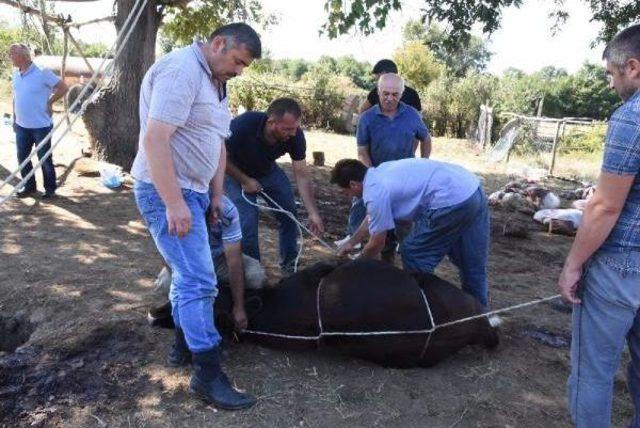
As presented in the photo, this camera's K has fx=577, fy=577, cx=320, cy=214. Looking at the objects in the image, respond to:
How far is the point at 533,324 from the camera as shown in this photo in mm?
4246

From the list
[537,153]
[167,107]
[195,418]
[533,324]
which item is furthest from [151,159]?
[537,153]

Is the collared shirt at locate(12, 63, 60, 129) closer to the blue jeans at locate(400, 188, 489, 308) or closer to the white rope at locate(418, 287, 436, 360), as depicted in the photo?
the blue jeans at locate(400, 188, 489, 308)

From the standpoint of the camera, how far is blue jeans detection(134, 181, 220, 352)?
261 cm

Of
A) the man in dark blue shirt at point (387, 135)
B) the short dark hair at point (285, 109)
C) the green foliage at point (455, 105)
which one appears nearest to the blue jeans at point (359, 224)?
the man in dark blue shirt at point (387, 135)

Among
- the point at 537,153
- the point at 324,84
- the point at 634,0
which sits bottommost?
the point at 537,153

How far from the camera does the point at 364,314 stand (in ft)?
10.5

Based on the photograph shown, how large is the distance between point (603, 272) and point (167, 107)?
1848mm

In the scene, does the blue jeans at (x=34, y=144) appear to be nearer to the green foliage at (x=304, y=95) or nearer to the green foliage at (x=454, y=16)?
the green foliage at (x=454, y=16)

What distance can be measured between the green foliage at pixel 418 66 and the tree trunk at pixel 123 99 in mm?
20209

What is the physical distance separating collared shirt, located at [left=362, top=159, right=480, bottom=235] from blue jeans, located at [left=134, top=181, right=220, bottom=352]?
3.75 feet

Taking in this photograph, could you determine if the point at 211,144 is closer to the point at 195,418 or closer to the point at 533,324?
the point at 195,418

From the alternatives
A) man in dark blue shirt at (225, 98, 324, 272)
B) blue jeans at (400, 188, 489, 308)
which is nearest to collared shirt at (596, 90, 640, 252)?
blue jeans at (400, 188, 489, 308)

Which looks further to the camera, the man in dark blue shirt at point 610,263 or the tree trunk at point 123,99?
the tree trunk at point 123,99

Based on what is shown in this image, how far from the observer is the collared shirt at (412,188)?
137 inches
